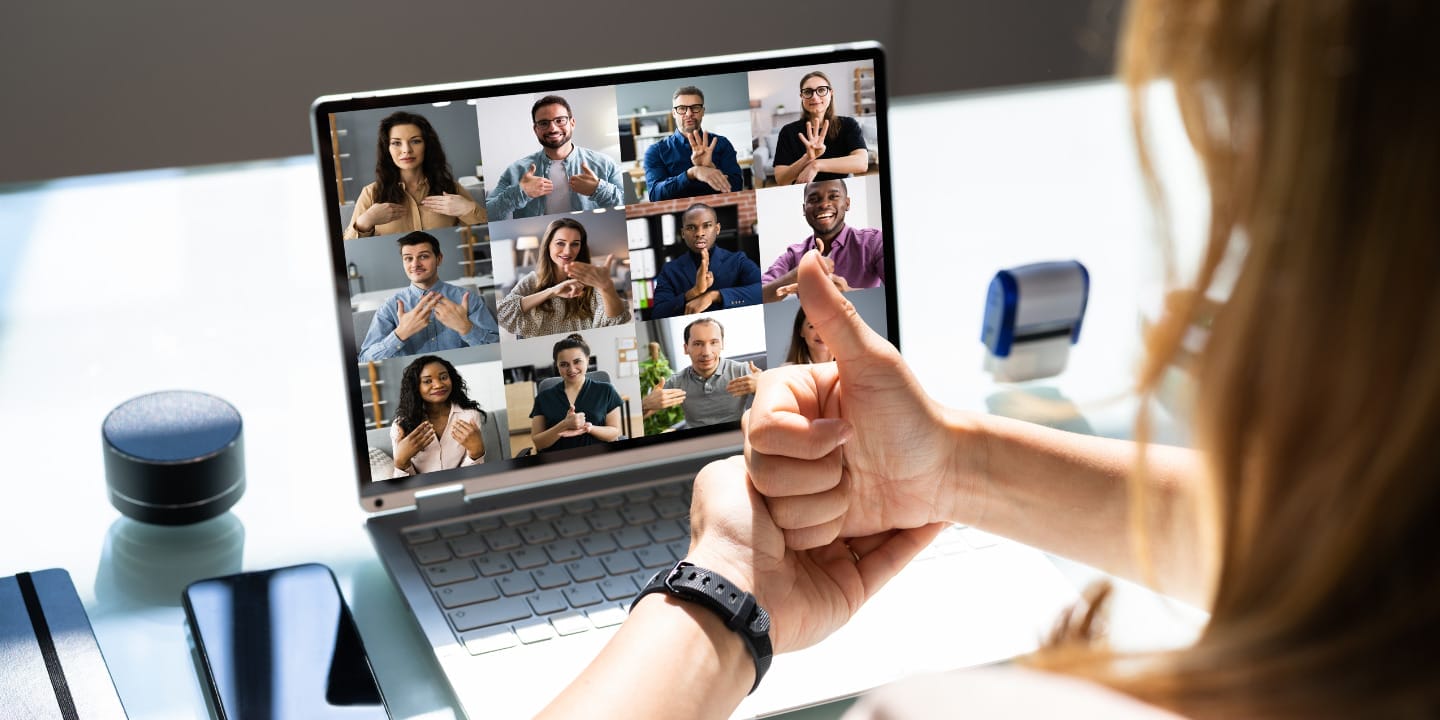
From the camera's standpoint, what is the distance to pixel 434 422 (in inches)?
39.0

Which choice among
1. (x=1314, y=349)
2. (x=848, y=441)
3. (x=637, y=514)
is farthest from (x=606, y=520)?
(x=1314, y=349)

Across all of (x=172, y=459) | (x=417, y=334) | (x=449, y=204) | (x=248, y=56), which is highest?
(x=248, y=56)

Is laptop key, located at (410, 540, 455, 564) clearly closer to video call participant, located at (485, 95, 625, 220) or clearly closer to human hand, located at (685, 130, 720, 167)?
video call participant, located at (485, 95, 625, 220)

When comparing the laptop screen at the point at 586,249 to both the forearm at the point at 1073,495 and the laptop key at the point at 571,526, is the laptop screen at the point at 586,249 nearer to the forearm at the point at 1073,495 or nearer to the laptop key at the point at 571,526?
the laptop key at the point at 571,526

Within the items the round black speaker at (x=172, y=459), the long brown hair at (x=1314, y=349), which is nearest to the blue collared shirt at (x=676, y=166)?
the round black speaker at (x=172, y=459)

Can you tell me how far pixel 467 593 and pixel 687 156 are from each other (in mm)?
400

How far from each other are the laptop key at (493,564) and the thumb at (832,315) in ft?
1.08

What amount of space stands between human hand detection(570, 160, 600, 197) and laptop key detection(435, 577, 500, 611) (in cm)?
33

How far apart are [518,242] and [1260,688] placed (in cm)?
71

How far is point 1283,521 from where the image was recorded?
40 centimetres

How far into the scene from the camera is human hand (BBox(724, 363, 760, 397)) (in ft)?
3.49

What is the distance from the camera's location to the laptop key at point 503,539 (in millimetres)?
1012

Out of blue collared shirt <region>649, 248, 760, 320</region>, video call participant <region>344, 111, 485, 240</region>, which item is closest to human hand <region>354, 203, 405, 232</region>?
video call participant <region>344, 111, 485, 240</region>

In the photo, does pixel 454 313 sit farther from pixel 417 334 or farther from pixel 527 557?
pixel 527 557
